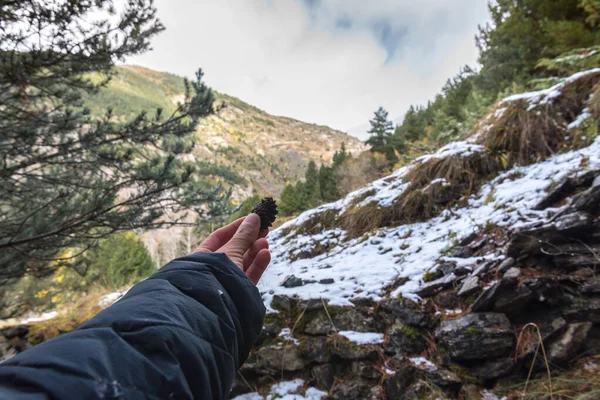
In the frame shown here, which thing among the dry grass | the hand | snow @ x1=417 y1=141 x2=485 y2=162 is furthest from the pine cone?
the dry grass

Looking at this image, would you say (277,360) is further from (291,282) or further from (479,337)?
(479,337)

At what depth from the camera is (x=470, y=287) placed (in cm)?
190

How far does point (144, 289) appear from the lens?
2.31ft

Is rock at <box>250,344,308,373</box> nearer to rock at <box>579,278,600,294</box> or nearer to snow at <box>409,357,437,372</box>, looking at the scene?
snow at <box>409,357,437,372</box>

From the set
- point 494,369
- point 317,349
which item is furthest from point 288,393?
point 494,369

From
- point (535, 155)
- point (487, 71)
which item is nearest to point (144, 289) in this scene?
point (535, 155)

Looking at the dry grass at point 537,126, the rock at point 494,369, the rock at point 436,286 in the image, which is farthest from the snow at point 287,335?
the dry grass at point 537,126

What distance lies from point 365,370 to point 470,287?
0.92m

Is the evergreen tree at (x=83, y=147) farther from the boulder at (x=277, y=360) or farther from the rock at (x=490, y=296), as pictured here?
the rock at (x=490, y=296)

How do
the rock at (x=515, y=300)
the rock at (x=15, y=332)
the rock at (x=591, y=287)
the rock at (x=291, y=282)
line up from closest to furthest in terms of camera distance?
the rock at (x=591, y=287), the rock at (x=515, y=300), the rock at (x=291, y=282), the rock at (x=15, y=332)

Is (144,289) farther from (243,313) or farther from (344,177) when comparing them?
(344,177)

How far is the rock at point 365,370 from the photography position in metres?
1.83

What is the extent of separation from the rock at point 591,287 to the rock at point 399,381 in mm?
1084

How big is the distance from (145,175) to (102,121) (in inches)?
34.7
